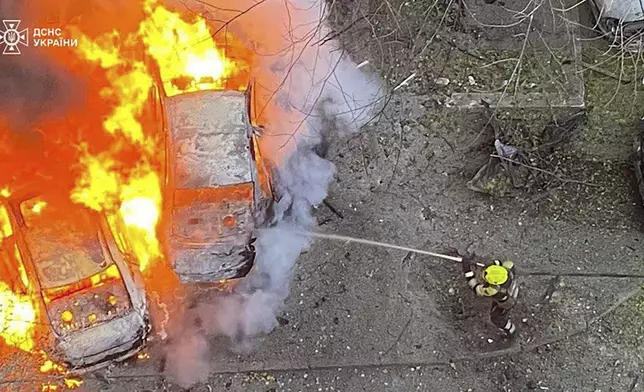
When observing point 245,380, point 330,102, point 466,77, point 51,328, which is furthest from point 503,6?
point 51,328

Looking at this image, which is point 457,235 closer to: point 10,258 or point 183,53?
point 183,53

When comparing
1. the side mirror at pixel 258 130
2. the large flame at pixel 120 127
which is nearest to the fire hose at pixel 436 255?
the side mirror at pixel 258 130

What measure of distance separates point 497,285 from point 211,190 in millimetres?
3400

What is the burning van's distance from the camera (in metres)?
7.42

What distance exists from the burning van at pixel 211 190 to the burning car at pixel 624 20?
506 centimetres

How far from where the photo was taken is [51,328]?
281 inches

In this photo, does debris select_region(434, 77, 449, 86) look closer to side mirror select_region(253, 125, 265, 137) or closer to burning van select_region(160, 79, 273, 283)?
side mirror select_region(253, 125, 265, 137)

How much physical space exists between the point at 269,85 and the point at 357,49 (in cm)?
146

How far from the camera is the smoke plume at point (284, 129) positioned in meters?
7.85

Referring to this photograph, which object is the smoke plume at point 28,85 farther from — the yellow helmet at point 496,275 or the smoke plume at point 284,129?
the yellow helmet at point 496,275

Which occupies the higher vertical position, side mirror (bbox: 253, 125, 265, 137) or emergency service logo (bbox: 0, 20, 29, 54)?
emergency service logo (bbox: 0, 20, 29, 54)

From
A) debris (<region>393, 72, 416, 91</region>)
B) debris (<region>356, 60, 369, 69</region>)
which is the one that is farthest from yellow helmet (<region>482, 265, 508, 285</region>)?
debris (<region>356, 60, 369, 69</region>)

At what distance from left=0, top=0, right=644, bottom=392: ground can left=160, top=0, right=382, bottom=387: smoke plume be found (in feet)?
0.71

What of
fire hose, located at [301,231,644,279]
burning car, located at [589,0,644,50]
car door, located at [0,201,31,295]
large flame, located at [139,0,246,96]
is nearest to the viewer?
car door, located at [0,201,31,295]
